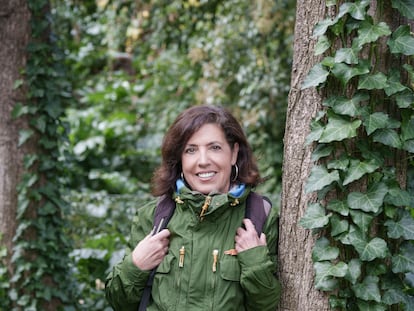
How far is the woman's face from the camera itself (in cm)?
275

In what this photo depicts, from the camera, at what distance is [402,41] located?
Answer: 2.31 meters

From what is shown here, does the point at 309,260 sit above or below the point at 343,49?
below

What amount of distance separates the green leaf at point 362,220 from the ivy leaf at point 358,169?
0.13m

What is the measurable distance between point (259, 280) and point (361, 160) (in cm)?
61

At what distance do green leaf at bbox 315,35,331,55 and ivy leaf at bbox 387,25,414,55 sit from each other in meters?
0.22

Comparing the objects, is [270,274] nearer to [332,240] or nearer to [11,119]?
[332,240]

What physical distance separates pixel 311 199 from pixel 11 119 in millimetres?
3087

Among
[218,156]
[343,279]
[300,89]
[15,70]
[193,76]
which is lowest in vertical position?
[343,279]

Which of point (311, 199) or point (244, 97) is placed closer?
point (311, 199)

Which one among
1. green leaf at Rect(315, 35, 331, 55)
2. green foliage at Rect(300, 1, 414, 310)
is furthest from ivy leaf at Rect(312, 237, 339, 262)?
green leaf at Rect(315, 35, 331, 55)

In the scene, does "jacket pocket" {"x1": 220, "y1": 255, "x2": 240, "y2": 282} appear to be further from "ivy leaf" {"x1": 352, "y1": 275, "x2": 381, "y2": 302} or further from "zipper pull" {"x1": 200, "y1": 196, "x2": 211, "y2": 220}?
"ivy leaf" {"x1": 352, "y1": 275, "x2": 381, "y2": 302}

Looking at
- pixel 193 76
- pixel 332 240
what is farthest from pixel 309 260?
pixel 193 76

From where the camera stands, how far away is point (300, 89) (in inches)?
102

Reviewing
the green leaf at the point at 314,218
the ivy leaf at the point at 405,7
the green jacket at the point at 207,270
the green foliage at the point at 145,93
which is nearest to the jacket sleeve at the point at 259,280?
the green jacket at the point at 207,270
